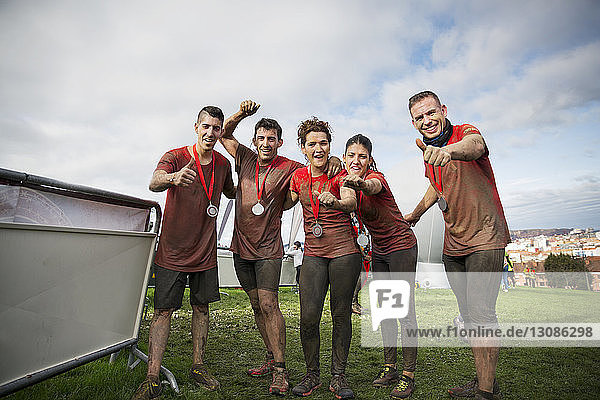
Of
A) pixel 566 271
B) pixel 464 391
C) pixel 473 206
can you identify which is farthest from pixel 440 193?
pixel 566 271

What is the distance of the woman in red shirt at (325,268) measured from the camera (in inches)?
135

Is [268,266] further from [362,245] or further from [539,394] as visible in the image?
[539,394]

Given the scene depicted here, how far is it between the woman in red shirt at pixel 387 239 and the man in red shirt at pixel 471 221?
1.60 ft

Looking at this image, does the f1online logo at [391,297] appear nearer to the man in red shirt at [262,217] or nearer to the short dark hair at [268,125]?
the man in red shirt at [262,217]

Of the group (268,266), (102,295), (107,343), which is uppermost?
(268,266)

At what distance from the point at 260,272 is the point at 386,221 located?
1330 mm

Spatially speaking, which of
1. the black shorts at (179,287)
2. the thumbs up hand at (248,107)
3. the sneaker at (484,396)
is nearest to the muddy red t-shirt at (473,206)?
the sneaker at (484,396)

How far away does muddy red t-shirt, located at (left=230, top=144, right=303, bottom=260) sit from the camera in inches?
150

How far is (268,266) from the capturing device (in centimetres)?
375

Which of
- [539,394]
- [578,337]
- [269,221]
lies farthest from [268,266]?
[578,337]

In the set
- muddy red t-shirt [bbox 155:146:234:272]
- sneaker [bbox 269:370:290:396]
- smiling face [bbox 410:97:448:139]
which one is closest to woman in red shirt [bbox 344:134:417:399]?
smiling face [bbox 410:97:448:139]

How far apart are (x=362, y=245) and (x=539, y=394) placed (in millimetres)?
2146

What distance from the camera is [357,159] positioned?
3773 millimetres

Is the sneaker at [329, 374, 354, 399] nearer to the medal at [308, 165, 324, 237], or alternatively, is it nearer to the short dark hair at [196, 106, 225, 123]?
the medal at [308, 165, 324, 237]
